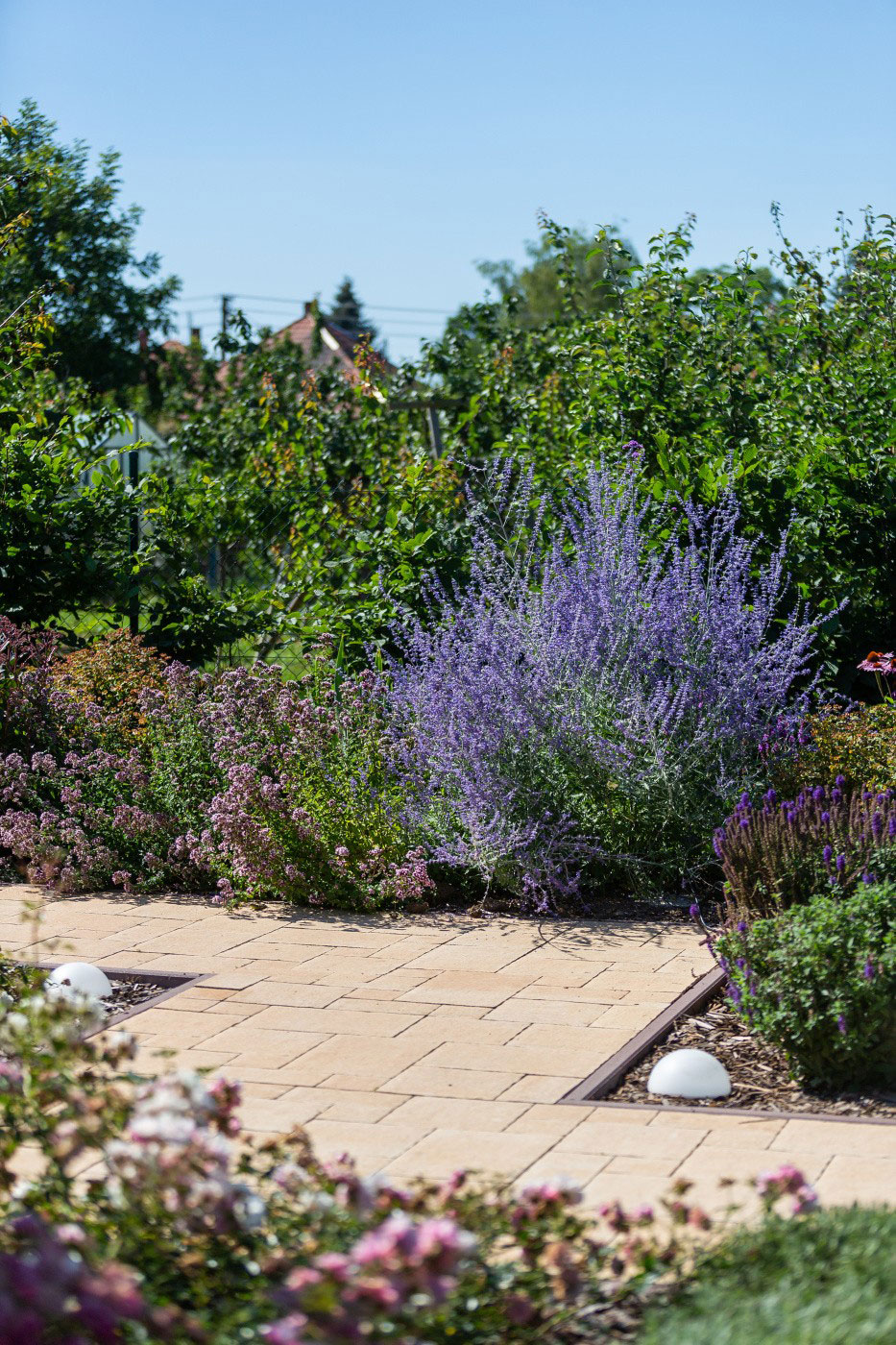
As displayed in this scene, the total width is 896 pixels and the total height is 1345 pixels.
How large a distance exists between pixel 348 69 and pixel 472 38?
2.54ft

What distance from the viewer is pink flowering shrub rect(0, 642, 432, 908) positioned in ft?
20.6

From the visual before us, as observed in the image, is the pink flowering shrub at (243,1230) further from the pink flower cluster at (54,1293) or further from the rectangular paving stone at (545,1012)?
the rectangular paving stone at (545,1012)

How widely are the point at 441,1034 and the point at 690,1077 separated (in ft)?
2.88

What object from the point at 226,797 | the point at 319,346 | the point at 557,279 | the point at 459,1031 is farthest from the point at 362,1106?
the point at 319,346

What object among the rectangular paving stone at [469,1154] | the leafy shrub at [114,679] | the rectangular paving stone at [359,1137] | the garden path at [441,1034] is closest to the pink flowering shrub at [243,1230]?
the garden path at [441,1034]

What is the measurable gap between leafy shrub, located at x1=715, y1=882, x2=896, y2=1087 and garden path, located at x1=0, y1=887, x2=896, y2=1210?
0.95 feet

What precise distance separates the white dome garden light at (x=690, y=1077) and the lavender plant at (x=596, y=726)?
1871mm

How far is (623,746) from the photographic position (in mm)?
6098

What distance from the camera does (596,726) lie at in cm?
631

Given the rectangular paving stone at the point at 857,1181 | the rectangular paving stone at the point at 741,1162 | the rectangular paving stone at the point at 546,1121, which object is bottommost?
the rectangular paving stone at the point at 546,1121

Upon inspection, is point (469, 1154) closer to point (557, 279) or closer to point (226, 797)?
point (226, 797)

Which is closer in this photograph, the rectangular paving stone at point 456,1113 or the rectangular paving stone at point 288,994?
the rectangular paving stone at point 456,1113

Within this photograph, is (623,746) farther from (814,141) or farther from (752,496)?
(814,141)

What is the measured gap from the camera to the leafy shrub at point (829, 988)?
12.7ft
